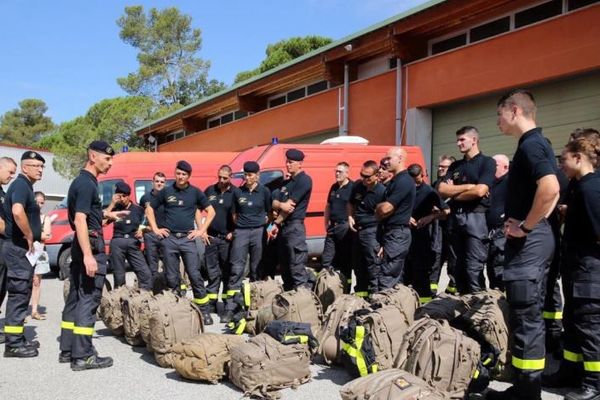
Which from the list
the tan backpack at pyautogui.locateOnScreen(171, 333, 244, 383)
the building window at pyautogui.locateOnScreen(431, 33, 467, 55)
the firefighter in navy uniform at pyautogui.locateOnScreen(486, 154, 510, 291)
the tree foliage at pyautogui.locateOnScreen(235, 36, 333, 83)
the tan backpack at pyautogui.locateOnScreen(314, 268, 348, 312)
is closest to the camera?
the tan backpack at pyautogui.locateOnScreen(171, 333, 244, 383)

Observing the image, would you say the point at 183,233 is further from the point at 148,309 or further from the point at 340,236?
the point at 340,236

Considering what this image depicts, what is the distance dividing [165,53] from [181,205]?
126 ft

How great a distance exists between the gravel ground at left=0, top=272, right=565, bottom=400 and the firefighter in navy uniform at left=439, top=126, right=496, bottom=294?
146cm

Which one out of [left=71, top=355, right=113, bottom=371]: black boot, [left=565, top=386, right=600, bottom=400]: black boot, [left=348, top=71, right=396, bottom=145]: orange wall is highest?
[left=348, top=71, right=396, bottom=145]: orange wall

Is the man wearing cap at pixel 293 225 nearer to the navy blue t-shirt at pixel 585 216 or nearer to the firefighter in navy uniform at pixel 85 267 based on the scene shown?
the firefighter in navy uniform at pixel 85 267

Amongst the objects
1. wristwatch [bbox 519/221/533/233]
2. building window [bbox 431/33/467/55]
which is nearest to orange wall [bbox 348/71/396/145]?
building window [bbox 431/33/467/55]

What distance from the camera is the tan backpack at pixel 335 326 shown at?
4.98 m

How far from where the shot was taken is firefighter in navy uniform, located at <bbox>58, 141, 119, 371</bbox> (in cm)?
511

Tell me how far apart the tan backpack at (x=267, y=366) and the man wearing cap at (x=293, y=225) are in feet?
8.13

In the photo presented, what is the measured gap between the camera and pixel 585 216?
4219 mm

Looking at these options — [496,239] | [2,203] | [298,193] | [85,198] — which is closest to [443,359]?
[496,239]

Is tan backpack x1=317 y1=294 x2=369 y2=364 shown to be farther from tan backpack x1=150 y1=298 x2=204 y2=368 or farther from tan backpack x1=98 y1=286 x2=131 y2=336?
tan backpack x1=98 y1=286 x2=131 y2=336

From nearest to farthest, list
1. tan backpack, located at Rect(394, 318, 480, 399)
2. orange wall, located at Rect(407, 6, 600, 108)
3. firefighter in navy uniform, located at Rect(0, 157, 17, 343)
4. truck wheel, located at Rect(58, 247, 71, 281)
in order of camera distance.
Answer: tan backpack, located at Rect(394, 318, 480, 399) < firefighter in navy uniform, located at Rect(0, 157, 17, 343) < truck wheel, located at Rect(58, 247, 71, 281) < orange wall, located at Rect(407, 6, 600, 108)

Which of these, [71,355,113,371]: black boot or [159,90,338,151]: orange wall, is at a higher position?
[159,90,338,151]: orange wall
